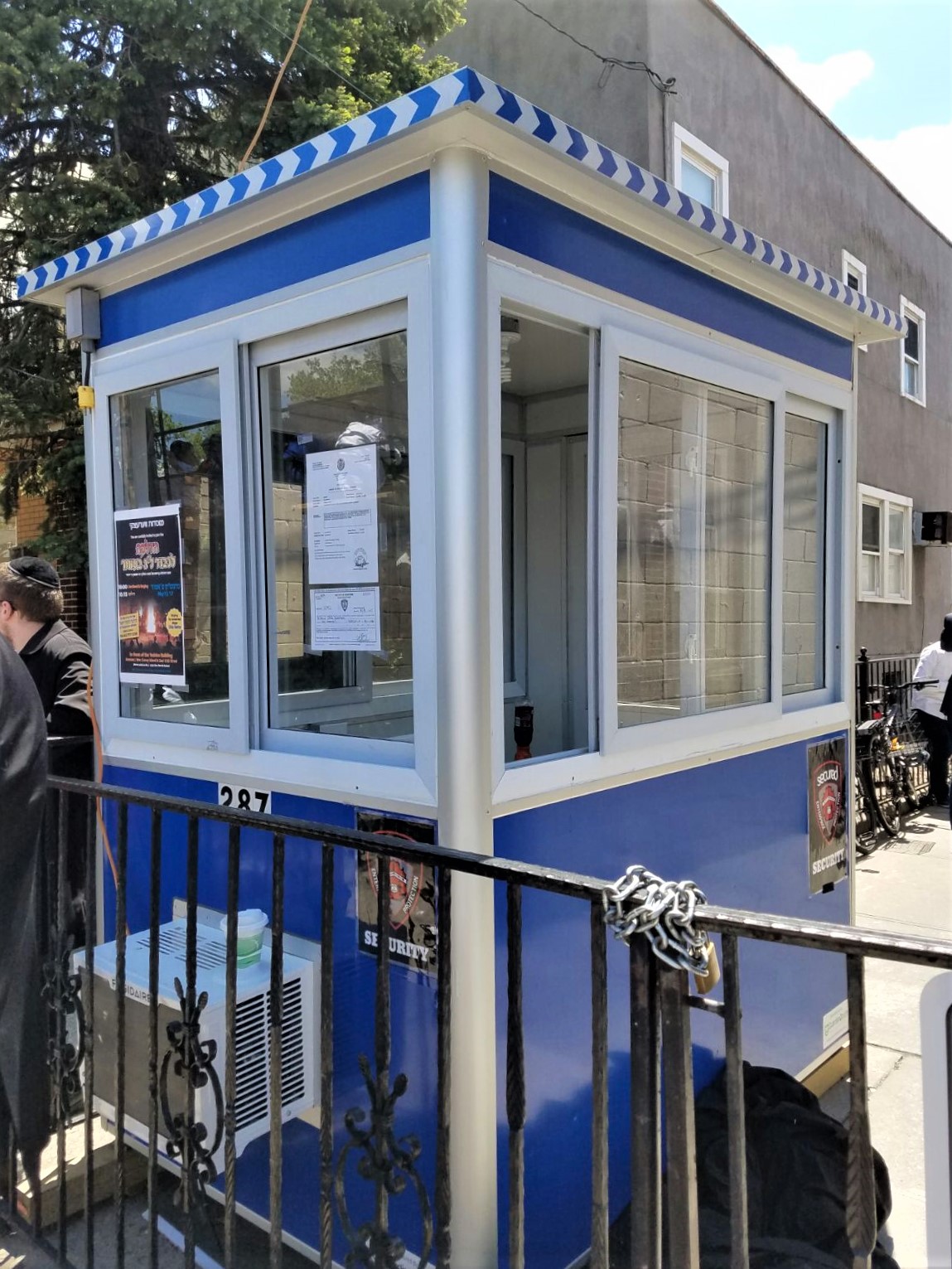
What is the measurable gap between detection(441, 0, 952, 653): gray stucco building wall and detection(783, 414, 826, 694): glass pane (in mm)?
5324

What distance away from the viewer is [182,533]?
113 inches

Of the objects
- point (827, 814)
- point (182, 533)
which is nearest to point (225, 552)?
point (182, 533)

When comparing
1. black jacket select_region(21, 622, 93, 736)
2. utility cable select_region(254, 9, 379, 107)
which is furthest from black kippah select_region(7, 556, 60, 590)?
utility cable select_region(254, 9, 379, 107)

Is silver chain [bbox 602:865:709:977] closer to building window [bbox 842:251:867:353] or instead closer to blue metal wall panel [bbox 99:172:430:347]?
blue metal wall panel [bbox 99:172:430:347]

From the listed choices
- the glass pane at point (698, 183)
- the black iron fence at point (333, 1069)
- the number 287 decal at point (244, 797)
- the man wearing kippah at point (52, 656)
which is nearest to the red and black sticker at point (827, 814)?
the black iron fence at point (333, 1069)

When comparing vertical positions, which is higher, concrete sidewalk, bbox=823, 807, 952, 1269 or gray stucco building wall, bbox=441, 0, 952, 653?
gray stucco building wall, bbox=441, 0, 952, 653

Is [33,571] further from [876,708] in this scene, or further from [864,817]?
[876,708]

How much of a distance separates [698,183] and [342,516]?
742 centimetres

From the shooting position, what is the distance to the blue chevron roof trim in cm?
195

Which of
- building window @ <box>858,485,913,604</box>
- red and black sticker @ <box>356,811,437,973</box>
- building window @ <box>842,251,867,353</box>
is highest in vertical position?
building window @ <box>842,251,867,353</box>

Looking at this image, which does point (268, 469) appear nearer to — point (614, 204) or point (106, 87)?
point (614, 204)

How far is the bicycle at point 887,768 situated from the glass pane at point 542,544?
3.97 m

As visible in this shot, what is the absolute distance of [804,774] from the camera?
11.2 ft

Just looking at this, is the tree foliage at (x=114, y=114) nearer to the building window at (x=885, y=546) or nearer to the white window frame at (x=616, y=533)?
the white window frame at (x=616, y=533)
